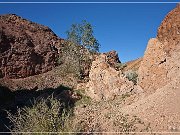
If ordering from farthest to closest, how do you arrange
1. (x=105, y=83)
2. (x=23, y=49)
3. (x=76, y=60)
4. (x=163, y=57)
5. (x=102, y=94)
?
1. (x=23, y=49)
2. (x=76, y=60)
3. (x=105, y=83)
4. (x=102, y=94)
5. (x=163, y=57)

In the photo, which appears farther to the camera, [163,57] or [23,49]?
[23,49]

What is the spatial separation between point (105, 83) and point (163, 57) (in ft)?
15.0

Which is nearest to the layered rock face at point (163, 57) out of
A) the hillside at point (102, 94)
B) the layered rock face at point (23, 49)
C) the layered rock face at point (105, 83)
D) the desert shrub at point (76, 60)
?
the hillside at point (102, 94)

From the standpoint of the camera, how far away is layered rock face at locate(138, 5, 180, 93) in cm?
1151

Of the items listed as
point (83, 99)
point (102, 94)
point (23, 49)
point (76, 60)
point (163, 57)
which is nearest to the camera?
point (163, 57)

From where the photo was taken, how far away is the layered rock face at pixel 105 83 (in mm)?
15172

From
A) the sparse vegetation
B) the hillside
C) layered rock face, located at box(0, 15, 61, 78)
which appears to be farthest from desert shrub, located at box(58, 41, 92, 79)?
the sparse vegetation

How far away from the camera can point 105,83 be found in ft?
53.1

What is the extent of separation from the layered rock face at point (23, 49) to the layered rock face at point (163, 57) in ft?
67.6

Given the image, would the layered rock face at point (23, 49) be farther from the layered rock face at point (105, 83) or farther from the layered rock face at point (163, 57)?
the layered rock face at point (163, 57)

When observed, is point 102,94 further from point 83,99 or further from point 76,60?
point 76,60

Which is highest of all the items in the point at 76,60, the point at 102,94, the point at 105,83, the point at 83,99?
the point at 76,60

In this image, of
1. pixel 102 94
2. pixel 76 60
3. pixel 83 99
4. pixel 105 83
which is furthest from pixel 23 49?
pixel 102 94

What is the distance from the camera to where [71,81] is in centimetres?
2827
